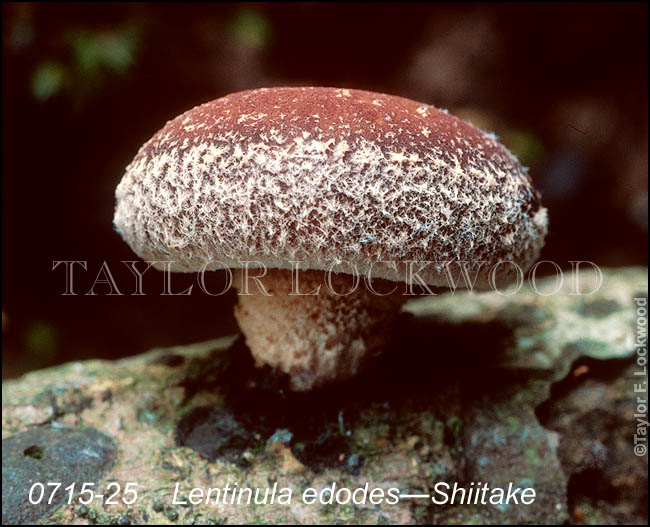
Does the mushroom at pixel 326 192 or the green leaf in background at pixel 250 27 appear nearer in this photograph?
the mushroom at pixel 326 192

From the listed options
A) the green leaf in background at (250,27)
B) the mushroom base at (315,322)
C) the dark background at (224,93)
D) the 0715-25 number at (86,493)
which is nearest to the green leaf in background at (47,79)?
the dark background at (224,93)

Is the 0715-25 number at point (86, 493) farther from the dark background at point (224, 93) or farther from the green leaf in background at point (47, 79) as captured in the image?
the green leaf in background at point (47, 79)

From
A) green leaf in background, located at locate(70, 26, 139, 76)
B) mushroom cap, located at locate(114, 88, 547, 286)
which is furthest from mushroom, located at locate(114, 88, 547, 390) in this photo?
green leaf in background, located at locate(70, 26, 139, 76)

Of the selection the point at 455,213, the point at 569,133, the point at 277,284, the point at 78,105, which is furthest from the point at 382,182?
the point at 569,133

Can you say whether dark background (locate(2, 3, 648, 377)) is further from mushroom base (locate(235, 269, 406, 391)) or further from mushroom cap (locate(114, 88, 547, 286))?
mushroom cap (locate(114, 88, 547, 286))

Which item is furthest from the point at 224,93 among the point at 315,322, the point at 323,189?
the point at 323,189

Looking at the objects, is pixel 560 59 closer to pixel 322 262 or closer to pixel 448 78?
pixel 448 78
